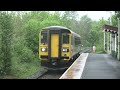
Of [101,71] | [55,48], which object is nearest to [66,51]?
[55,48]

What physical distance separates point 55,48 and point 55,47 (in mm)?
72

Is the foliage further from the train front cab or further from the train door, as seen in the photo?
the train door

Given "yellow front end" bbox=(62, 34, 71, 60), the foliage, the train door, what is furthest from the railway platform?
Result: the foliage

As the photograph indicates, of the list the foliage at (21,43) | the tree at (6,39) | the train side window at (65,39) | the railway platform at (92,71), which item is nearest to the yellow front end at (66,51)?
the train side window at (65,39)

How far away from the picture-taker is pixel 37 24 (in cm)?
3903

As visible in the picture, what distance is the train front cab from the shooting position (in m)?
24.9

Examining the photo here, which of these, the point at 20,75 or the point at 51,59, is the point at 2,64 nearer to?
the point at 20,75

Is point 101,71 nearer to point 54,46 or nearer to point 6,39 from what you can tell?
point 54,46

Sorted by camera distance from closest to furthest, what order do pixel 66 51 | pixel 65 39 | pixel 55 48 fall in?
pixel 66 51 → pixel 55 48 → pixel 65 39

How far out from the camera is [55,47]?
25062 mm

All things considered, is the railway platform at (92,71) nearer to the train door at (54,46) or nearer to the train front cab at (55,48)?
the train front cab at (55,48)
